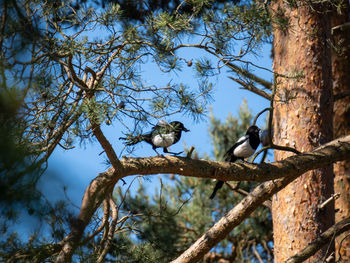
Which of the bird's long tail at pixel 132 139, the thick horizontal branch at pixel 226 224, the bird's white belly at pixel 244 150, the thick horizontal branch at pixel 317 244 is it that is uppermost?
the bird's white belly at pixel 244 150

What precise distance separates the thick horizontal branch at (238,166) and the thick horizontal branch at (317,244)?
0.38 meters

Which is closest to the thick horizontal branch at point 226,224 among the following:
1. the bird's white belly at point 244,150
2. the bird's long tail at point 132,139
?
the bird's long tail at point 132,139

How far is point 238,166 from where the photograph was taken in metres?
2.62

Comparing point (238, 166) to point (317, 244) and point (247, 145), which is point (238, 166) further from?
point (247, 145)

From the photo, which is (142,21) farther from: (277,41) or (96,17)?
(277,41)

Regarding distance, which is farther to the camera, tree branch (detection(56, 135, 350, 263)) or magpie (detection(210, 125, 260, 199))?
magpie (detection(210, 125, 260, 199))

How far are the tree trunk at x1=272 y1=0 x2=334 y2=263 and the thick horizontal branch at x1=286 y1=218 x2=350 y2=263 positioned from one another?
0.50 metres

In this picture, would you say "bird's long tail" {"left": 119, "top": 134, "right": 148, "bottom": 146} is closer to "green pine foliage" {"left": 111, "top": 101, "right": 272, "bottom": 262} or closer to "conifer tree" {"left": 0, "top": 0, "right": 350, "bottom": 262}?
"conifer tree" {"left": 0, "top": 0, "right": 350, "bottom": 262}

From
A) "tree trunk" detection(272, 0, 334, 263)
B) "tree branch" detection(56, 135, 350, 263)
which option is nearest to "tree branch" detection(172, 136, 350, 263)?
"tree branch" detection(56, 135, 350, 263)

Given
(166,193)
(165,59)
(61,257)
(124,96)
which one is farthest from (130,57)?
(166,193)

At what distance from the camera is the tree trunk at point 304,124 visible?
11.0ft

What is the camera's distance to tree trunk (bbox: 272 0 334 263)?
336 centimetres

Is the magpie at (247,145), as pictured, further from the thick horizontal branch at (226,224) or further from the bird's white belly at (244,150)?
the thick horizontal branch at (226,224)

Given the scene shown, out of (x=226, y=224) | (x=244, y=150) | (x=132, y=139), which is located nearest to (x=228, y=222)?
(x=226, y=224)
